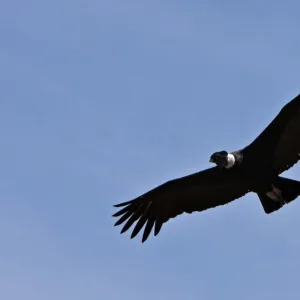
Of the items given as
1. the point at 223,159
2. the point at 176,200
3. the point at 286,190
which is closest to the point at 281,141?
the point at 286,190

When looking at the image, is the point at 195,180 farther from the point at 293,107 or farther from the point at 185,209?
the point at 293,107

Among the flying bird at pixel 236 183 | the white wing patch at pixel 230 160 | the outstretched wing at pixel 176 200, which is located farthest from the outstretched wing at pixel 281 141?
the outstretched wing at pixel 176 200

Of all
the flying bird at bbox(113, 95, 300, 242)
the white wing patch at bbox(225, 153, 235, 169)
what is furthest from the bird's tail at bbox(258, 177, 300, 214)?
the white wing patch at bbox(225, 153, 235, 169)

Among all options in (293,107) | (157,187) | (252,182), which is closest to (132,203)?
(157,187)

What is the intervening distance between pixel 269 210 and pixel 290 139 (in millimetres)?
1622

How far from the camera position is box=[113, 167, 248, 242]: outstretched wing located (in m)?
25.8

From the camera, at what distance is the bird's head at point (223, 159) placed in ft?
79.5

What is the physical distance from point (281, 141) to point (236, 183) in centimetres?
172

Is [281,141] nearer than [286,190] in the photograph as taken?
Yes

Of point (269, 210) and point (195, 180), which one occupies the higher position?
point (195, 180)

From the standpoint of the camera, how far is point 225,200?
85.0ft

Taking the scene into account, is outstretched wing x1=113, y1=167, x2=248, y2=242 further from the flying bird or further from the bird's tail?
the bird's tail

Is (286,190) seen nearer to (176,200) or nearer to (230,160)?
(230,160)

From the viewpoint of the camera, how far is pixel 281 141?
24.2 meters
